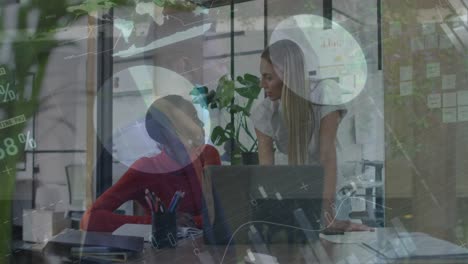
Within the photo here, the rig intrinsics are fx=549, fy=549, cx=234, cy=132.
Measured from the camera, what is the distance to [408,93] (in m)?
1.09

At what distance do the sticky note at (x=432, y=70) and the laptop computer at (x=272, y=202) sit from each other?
286 mm

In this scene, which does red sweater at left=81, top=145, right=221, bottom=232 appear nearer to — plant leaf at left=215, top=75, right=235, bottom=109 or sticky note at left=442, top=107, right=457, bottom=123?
plant leaf at left=215, top=75, right=235, bottom=109

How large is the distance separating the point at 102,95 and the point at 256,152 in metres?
0.35

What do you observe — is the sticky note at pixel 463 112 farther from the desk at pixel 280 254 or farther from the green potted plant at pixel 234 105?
the green potted plant at pixel 234 105

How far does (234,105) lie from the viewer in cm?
122

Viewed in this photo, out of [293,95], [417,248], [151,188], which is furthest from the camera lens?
[151,188]

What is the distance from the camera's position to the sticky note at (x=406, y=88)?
109 centimetres

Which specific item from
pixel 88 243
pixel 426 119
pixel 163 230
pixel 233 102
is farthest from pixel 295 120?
pixel 88 243

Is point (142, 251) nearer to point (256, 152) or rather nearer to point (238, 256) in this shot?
point (238, 256)

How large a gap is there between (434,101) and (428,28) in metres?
0.16

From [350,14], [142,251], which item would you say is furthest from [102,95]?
[350,14]

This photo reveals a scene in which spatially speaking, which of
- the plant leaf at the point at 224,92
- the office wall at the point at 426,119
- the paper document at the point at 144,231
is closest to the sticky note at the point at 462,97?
the office wall at the point at 426,119

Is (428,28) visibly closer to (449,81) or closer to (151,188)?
(449,81)
